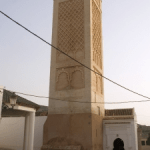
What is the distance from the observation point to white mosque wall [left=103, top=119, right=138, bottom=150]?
1448 cm

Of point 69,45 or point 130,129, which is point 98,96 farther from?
point 69,45

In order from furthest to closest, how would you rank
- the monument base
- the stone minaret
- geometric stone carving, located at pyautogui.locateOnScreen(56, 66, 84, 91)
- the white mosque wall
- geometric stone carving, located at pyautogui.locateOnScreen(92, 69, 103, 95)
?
geometric stone carving, located at pyautogui.locateOnScreen(92, 69, 103, 95)
geometric stone carving, located at pyautogui.locateOnScreen(56, 66, 84, 91)
the white mosque wall
the stone minaret
the monument base

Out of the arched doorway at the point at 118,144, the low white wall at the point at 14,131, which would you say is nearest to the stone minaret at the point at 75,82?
the low white wall at the point at 14,131

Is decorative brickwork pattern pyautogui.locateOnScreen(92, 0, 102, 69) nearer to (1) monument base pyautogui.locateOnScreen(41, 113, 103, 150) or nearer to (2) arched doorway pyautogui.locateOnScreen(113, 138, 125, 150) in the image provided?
(1) monument base pyautogui.locateOnScreen(41, 113, 103, 150)

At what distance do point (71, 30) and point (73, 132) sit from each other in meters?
7.33

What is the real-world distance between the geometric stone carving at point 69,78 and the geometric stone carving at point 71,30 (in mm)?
798

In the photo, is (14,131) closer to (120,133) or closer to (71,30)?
(120,133)

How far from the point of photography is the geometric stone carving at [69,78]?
15.0m

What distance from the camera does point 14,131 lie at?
1688 centimetres

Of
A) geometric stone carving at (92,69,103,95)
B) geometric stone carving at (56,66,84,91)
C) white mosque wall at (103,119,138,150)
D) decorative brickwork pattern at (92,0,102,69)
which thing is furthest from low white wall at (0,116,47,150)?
decorative brickwork pattern at (92,0,102,69)

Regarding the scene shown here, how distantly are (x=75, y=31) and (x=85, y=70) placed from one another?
10.5ft

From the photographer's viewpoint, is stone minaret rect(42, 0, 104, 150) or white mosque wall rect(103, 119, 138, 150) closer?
stone minaret rect(42, 0, 104, 150)

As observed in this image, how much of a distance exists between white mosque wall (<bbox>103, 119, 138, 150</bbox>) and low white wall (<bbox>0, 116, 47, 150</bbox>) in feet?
14.8

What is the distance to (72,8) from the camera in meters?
16.7
